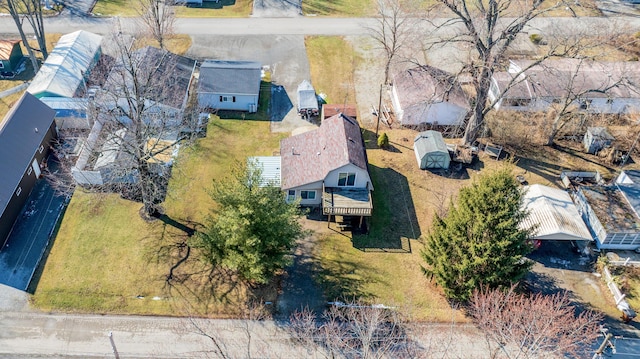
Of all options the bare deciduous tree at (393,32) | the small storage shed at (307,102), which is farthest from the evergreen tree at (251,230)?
the bare deciduous tree at (393,32)

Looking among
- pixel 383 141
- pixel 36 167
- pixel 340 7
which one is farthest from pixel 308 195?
pixel 340 7

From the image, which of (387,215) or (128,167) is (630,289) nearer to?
(387,215)

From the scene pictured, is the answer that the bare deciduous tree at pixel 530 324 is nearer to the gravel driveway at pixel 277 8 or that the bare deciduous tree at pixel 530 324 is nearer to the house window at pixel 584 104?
the house window at pixel 584 104

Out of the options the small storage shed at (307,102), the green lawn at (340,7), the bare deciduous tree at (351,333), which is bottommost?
the bare deciduous tree at (351,333)

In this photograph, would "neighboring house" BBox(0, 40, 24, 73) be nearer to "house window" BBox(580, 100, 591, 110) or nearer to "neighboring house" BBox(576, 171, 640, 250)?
"neighboring house" BBox(576, 171, 640, 250)

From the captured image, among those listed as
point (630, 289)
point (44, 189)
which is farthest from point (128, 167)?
point (630, 289)

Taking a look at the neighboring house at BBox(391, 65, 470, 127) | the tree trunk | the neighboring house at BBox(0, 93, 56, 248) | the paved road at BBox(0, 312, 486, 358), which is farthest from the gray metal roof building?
the paved road at BBox(0, 312, 486, 358)
